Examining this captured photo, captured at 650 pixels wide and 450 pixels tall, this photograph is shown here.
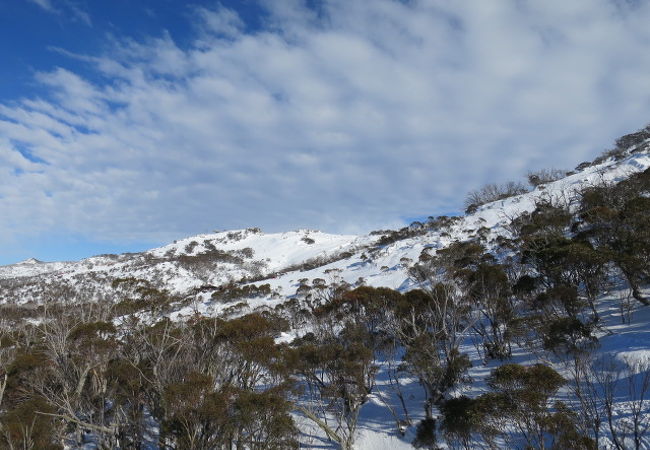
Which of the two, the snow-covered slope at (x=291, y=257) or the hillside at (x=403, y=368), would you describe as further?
A: the snow-covered slope at (x=291, y=257)

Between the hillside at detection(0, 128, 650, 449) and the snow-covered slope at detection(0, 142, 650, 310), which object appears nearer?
the hillside at detection(0, 128, 650, 449)

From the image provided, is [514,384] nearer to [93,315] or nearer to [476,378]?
[476,378]

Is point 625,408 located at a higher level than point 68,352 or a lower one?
lower

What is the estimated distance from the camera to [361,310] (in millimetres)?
24531

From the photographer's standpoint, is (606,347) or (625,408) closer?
(625,408)

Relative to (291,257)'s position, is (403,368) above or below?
below

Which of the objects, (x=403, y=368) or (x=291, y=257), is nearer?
(x=403, y=368)

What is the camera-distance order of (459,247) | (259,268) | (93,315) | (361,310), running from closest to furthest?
1. (361,310)
2. (93,315)
3. (459,247)
4. (259,268)

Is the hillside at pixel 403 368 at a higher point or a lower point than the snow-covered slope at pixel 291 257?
lower

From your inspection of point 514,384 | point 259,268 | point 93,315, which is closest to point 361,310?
point 514,384

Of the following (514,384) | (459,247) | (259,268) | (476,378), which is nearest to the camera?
(514,384)

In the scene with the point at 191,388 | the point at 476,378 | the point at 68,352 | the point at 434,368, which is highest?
the point at 68,352

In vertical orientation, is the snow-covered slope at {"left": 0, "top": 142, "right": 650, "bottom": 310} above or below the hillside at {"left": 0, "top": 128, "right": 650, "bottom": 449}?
above

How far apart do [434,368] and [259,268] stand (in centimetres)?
6895
